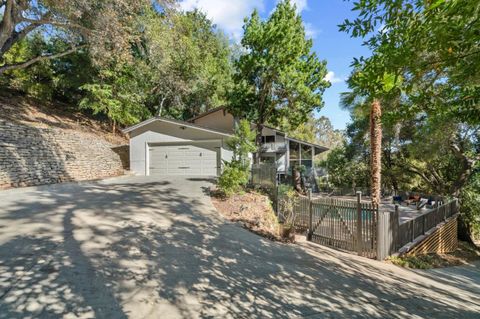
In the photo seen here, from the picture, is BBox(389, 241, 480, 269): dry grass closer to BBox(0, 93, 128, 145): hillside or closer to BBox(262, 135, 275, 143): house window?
BBox(262, 135, 275, 143): house window

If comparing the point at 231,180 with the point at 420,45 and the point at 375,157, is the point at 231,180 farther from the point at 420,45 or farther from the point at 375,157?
the point at 420,45

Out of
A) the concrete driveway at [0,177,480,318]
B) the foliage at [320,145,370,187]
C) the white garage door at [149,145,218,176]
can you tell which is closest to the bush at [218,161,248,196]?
the concrete driveway at [0,177,480,318]

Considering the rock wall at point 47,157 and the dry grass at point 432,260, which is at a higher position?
the rock wall at point 47,157

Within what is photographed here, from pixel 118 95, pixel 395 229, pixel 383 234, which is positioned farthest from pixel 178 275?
pixel 118 95

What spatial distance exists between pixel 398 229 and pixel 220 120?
14.5 m

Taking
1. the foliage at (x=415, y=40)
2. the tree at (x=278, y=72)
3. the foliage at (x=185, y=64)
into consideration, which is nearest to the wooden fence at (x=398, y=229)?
the foliage at (x=415, y=40)

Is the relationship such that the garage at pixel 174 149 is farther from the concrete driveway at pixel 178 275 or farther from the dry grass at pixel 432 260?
the dry grass at pixel 432 260

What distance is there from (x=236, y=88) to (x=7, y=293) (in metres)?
14.6

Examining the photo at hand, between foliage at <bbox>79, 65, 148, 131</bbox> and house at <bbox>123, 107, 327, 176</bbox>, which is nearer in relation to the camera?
house at <bbox>123, 107, 327, 176</bbox>

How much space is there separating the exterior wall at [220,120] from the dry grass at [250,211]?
9943mm

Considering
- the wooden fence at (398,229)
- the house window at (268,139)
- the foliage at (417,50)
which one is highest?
the house window at (268,139)

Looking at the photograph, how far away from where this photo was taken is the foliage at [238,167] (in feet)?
30.6

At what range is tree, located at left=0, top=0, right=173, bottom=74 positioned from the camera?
9805 mm

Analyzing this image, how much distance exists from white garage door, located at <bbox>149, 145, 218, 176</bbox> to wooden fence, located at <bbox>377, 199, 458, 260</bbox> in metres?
9.96
